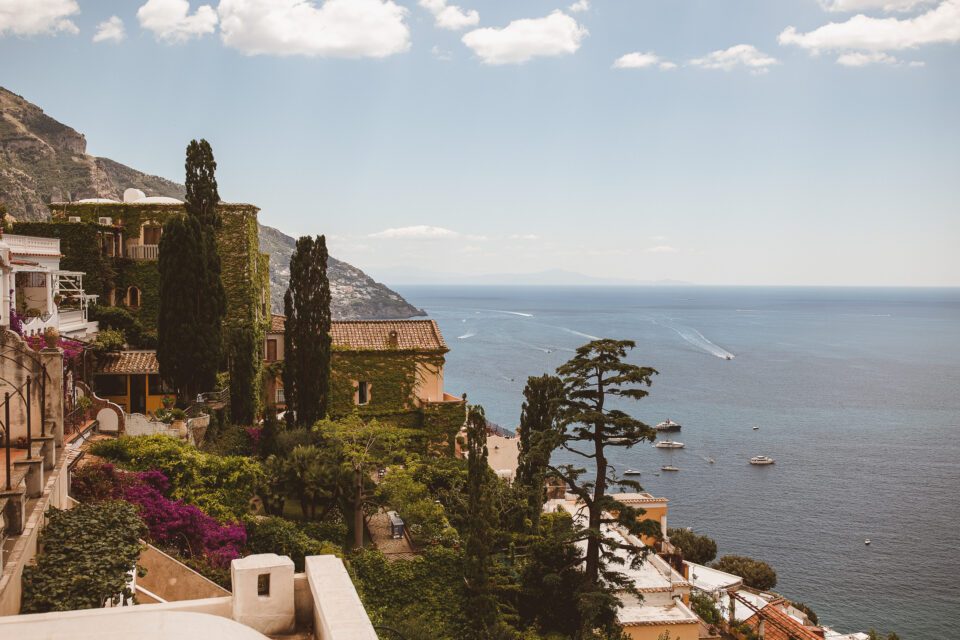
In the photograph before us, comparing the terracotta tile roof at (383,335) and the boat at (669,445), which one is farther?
the boat at (669,445)

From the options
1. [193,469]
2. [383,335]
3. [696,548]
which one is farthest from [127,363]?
[696,548]

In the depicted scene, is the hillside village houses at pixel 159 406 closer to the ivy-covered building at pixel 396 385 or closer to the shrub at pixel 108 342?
the ivy-covered building at pixel 396 385

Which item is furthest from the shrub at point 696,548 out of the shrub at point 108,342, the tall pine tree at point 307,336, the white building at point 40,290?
the white building at point 40,290

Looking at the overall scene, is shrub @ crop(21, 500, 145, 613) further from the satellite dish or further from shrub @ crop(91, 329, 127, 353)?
the satellite dish

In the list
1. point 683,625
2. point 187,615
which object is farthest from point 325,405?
point 187,615

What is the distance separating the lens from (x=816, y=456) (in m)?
64.8

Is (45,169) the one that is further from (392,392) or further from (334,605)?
(334,605)

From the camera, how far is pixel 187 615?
19.3 feet

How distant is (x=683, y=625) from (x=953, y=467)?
51.9 metres

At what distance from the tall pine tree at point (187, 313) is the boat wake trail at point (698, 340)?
347 feet

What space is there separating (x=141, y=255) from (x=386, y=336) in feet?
31.2

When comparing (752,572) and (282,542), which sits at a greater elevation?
(282,542)

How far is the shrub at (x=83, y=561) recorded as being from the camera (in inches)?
395

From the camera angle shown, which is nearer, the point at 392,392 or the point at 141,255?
the point at 141,255
